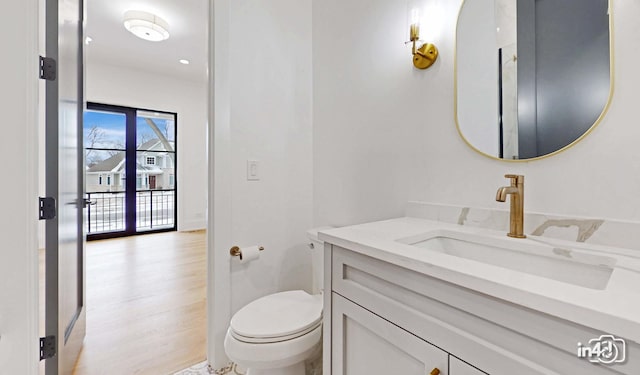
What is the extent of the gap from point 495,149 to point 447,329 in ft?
2.51

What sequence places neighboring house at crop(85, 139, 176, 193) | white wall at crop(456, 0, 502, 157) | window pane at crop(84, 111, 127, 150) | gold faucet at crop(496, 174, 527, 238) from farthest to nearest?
neighboring house at crop(85, 139, 176, 193)
window pane at crop(84, 111, 127, 150)
white wall at crop(456, 0, 502, 157)
gold faucet at crop(496, 174, 527, 238)

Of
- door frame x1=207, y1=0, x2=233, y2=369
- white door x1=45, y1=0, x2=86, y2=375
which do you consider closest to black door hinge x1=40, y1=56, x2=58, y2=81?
white door x1=45, y1=0, x2=86, y2=375

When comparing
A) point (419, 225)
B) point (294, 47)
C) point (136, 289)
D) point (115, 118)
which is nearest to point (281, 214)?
point (419, 225)

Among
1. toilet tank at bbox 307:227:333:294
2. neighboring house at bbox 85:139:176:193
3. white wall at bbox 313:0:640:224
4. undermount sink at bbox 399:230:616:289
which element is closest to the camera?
undermount sink at bbox 399:230:616:289

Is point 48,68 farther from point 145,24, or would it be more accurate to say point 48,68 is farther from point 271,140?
point 145,24

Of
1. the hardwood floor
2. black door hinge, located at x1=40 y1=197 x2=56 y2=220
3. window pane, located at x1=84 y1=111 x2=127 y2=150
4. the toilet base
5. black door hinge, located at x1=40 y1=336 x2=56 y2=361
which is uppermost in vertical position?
window pane, located at x1=84 y1=111 x2=127 y2=150

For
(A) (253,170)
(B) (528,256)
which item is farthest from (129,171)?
(B) (528,256)

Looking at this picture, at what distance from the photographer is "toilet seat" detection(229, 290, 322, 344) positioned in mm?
1176

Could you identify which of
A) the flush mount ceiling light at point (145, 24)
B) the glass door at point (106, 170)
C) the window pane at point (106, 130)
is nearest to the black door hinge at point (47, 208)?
the flush mount ceiling light at point (145, 24)

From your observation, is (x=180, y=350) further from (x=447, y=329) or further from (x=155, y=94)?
(x=155, y=94)

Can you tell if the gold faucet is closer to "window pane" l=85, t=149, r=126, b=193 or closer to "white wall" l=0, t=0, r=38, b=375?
"white wall" l=0, t=0, r=38, b=375

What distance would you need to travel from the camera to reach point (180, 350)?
1.77 meters

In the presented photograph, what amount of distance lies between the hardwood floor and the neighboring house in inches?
45.9

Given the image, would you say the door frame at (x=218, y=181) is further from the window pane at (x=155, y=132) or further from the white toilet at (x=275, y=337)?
the window pane at (x=155, y=132)
